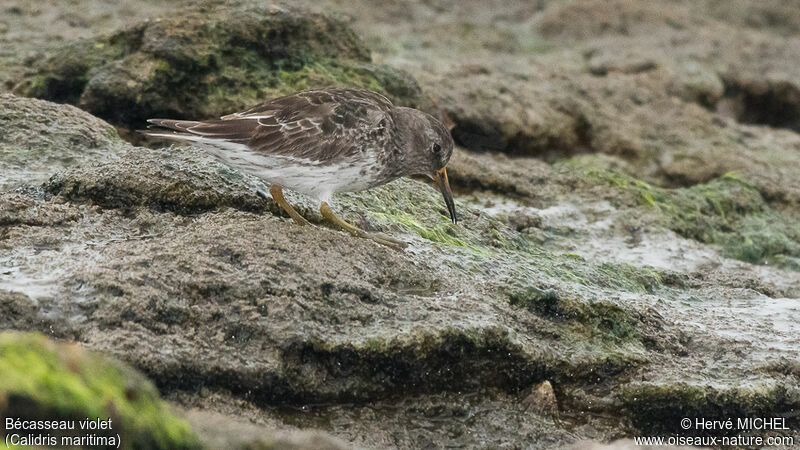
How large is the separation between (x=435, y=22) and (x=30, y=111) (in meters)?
6.69

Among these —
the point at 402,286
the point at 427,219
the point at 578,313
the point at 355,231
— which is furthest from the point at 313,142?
the point at 578,313

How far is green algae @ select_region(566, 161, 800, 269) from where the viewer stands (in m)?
7.43

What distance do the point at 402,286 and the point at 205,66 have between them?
3565mm

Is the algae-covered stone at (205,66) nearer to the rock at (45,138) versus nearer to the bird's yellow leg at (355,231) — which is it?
the rock at (45,138)

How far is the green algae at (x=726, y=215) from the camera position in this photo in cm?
743

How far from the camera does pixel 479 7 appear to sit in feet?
41.1

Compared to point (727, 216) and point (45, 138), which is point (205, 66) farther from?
point (727, 216)

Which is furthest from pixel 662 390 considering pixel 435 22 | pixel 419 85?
pixel 435 22

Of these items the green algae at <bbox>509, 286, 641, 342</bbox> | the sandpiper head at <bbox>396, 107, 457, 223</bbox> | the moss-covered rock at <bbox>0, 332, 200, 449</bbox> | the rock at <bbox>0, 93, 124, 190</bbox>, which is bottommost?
the green algae at <bbox>509, 286, 641, 342</bbox>

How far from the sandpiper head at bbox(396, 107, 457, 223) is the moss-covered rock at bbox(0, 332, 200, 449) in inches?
123

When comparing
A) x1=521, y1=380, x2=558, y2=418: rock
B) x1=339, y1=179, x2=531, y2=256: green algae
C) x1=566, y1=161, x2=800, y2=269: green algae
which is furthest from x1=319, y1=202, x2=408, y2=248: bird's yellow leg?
x1=566, y1=161, x2=800, y2=269: green algae

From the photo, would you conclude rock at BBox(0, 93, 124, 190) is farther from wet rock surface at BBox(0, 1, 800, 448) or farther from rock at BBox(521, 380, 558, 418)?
rock at BBox(521, 380, 558, 418)

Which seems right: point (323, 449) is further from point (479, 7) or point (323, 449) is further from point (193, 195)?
point (479, 7)

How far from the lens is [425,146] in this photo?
19.0ft
